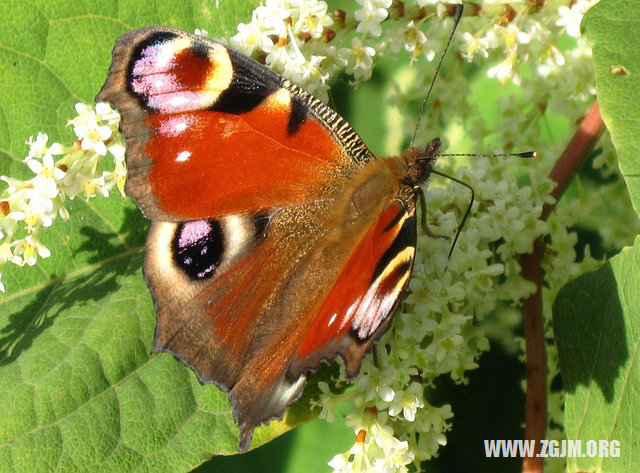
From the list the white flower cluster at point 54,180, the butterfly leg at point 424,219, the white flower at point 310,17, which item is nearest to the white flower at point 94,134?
the white flower cluster at point 54,180

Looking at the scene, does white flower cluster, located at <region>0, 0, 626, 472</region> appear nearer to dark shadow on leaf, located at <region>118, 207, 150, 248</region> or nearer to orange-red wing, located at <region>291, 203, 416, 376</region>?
dark shadow on leaf, located at <region>118, 207, 150, 248</region>

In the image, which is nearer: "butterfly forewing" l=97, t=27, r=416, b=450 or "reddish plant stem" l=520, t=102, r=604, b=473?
"butterfly forewing" l=97, t=27, r=416, b=450

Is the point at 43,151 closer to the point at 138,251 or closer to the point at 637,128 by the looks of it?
the point at 138,251

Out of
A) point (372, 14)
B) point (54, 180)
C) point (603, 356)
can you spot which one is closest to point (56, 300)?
point (54, 180)

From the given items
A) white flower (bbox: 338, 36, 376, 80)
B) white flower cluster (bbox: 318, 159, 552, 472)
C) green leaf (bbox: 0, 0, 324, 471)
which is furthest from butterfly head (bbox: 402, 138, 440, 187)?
green leaf (bbox: 0, 0, 324, 471)

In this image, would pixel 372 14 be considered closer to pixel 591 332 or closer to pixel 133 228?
pixel 133 228

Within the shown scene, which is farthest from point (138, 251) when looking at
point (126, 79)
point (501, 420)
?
point (501, 420)

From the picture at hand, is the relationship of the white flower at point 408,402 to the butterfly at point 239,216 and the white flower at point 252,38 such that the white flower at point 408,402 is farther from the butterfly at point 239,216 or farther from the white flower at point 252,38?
the white flower at point 252,38
